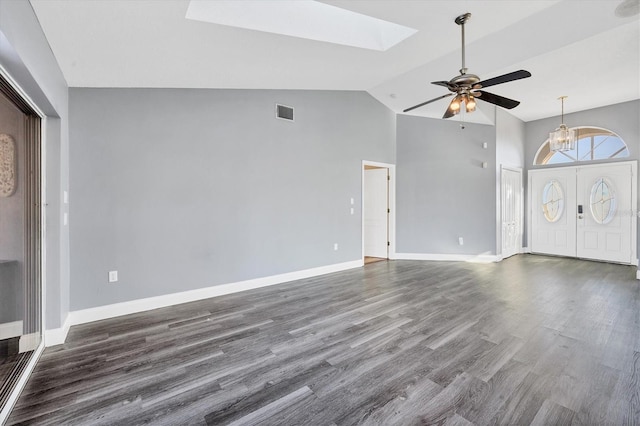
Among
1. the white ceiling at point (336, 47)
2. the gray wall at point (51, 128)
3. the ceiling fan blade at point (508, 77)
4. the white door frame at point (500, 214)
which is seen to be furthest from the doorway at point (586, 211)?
the gray wall at point (51, 128)

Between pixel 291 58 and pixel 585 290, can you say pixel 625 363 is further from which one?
pixel 291 58

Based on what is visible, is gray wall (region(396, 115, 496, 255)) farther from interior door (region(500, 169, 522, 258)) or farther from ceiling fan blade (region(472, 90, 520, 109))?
ceiling fan blade (region(472, 90, 520, 109))

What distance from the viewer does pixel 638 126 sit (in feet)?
17.7

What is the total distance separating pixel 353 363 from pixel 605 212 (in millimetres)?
6757

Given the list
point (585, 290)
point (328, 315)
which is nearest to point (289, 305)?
point (328, 315)

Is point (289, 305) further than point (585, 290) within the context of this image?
No

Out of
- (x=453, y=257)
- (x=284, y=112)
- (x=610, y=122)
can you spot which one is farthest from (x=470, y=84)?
(x=610, y=122)

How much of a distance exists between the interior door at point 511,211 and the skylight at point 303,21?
454 centimetres

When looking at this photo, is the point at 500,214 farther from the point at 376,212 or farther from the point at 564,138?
the point at 376,212

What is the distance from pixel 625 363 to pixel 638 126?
567 centimetres

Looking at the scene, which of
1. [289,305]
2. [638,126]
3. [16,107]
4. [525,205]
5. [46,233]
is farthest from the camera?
[525,205]

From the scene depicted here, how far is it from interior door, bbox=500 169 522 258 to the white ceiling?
7.73 feet

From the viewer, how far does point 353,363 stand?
216cm

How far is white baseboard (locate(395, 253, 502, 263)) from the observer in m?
5.94
